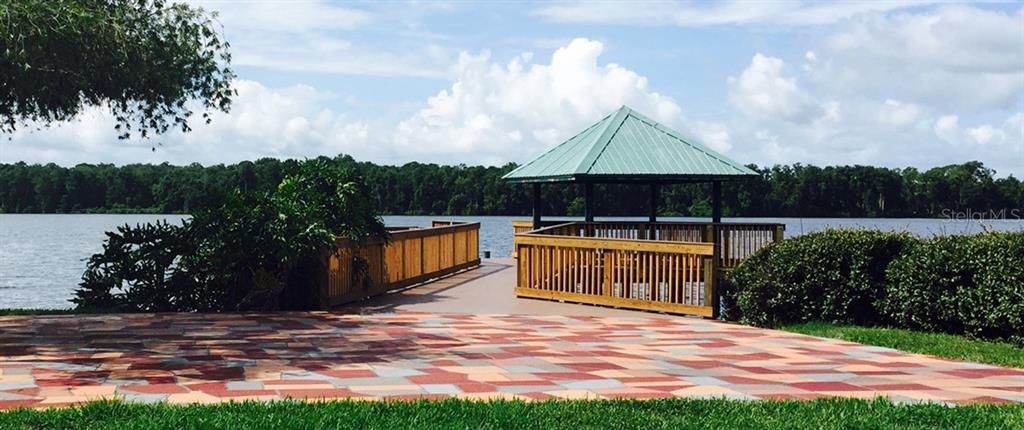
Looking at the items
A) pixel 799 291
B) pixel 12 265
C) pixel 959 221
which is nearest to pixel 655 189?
pixel 959 221

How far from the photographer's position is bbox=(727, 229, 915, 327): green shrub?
1205 centimetres

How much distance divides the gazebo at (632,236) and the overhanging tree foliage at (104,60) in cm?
549

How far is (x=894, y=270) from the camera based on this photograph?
11766 millimetres

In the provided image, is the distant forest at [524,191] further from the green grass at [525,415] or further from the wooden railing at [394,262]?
the green grass at [525,415]

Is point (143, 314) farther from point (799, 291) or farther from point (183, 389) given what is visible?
point (799, 291)

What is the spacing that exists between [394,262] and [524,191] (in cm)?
4416

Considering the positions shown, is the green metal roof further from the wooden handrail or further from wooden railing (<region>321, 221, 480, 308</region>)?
the wooden handrail

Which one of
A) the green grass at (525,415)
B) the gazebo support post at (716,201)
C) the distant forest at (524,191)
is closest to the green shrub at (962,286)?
the green grass at (525,415)

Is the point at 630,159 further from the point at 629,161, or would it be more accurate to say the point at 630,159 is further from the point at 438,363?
the point at 438,363

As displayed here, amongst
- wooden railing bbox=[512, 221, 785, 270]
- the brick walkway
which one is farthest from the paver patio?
wooden railing bbox=[512, 221, 785, 270]

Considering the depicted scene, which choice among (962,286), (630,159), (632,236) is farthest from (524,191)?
(962,286)

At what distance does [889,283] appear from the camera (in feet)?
39.1

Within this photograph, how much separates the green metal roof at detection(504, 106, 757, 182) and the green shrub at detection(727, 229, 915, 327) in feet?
20.8

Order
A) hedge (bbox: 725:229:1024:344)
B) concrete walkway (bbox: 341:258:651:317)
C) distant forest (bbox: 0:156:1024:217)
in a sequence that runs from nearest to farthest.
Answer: hedge (bbox: 725:229:1024:344) → concrete walkway (bbox: 341:258:651:317) → distant forest (bbox: 0:156:1024:217)
